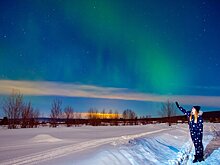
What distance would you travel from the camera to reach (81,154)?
9602mm

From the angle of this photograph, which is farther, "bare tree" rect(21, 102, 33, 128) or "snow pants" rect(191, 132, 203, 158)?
"bare tree" rect(21, 102, 33, 128)

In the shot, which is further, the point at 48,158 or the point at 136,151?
the point at 136,151

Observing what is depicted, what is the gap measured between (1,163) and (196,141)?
6772 mm

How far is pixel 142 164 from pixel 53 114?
45655 mm

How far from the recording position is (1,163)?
8453 millimetres

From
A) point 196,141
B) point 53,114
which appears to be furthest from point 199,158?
point 53,114

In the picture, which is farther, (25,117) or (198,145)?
(25,117)

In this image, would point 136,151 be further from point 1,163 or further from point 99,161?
point 1,163

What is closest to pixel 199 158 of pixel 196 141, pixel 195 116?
pixel 196 141

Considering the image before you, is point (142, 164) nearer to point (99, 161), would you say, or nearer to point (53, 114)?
point (99, 161)

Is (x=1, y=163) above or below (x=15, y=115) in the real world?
below

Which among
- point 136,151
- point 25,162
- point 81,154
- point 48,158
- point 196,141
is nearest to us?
point 25,162

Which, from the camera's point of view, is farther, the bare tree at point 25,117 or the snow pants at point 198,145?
the bare tree at point 25,117

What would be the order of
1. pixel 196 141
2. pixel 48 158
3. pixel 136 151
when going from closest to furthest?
pixel 48 158 → pixel 136 151 → pixel 196 141
